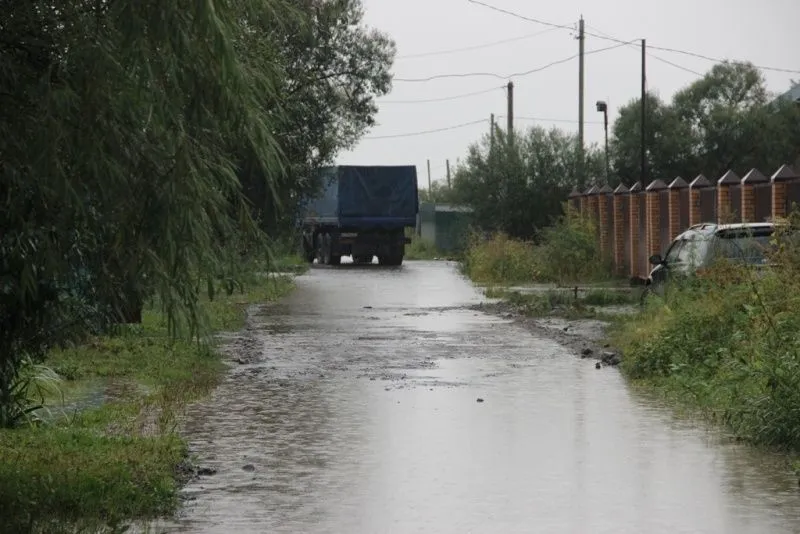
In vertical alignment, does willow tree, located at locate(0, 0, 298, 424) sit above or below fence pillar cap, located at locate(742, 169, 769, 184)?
below

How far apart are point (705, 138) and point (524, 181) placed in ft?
87.0

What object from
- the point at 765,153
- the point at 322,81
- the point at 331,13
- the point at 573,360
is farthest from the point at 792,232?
the point at 765,153

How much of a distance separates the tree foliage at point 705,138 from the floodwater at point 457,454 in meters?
56.1

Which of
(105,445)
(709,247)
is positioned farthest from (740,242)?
(105,445)

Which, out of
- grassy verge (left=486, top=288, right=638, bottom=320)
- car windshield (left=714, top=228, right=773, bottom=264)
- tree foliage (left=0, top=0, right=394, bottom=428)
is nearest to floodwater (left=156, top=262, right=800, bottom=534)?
tree foliage (left=0, top=0, right=394, bottom=428)

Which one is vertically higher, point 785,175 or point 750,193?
point 785,175

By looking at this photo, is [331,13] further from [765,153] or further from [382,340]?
[765,153]

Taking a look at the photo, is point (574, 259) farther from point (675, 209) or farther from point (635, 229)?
point (675, 209)

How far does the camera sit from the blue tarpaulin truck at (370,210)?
55562mm

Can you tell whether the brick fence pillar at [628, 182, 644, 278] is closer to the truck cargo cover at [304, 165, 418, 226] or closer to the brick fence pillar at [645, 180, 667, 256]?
the brick fence pillar at [645, 180, 667, 256]

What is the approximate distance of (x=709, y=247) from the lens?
2195 centimetres

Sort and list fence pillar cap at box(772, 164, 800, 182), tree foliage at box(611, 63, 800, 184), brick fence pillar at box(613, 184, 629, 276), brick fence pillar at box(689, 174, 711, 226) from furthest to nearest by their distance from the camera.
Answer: tree foliage at box(611, 63, 800, 184) < brick fence pillar at box(613, 184, 629, 276) < brick fence pillar at box(689, 174, 711, 226) < fence pillar cap at box(772, 164, 800, 182)

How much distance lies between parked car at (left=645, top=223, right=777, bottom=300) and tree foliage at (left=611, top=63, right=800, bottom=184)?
50.0 meters

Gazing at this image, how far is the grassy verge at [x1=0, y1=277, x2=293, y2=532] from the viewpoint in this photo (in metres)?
9.17
